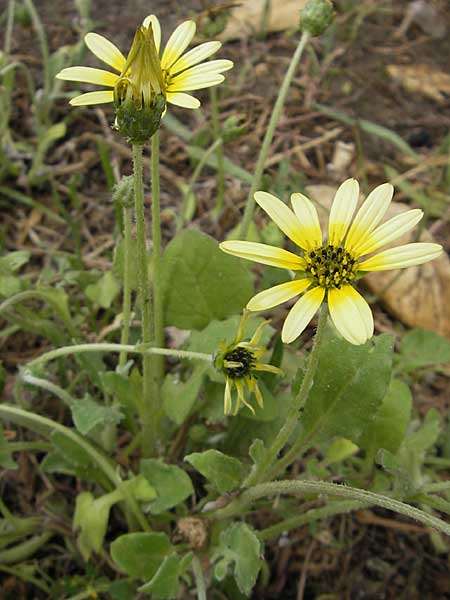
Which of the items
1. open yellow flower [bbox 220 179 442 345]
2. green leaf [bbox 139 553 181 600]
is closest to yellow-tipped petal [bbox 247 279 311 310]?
open yellow flower [bbox 220 179 442 345]

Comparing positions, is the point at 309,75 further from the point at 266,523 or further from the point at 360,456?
the point at 266,523

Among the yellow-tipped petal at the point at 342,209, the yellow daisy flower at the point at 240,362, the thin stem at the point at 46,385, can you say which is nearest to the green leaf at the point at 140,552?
the thin stem at the point at 46,385

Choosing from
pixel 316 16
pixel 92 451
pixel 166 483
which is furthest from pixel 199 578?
pixel 316 16

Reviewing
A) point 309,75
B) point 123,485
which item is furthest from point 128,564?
point 309,75

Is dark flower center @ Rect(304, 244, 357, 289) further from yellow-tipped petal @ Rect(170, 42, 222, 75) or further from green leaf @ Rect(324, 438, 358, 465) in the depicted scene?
green leaf @ Rect(324, 438, 358, 465)

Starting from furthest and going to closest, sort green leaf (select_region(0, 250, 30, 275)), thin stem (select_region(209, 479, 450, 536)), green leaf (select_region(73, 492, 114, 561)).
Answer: green leaf (select_region(0, 250, 30, 275))
green leaf (select_region(73, 492, 114, 561))
thin stem (select_region(209, 479, 450, 536))

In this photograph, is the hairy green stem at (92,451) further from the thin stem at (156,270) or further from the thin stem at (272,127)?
the thin stem at (272,127)
